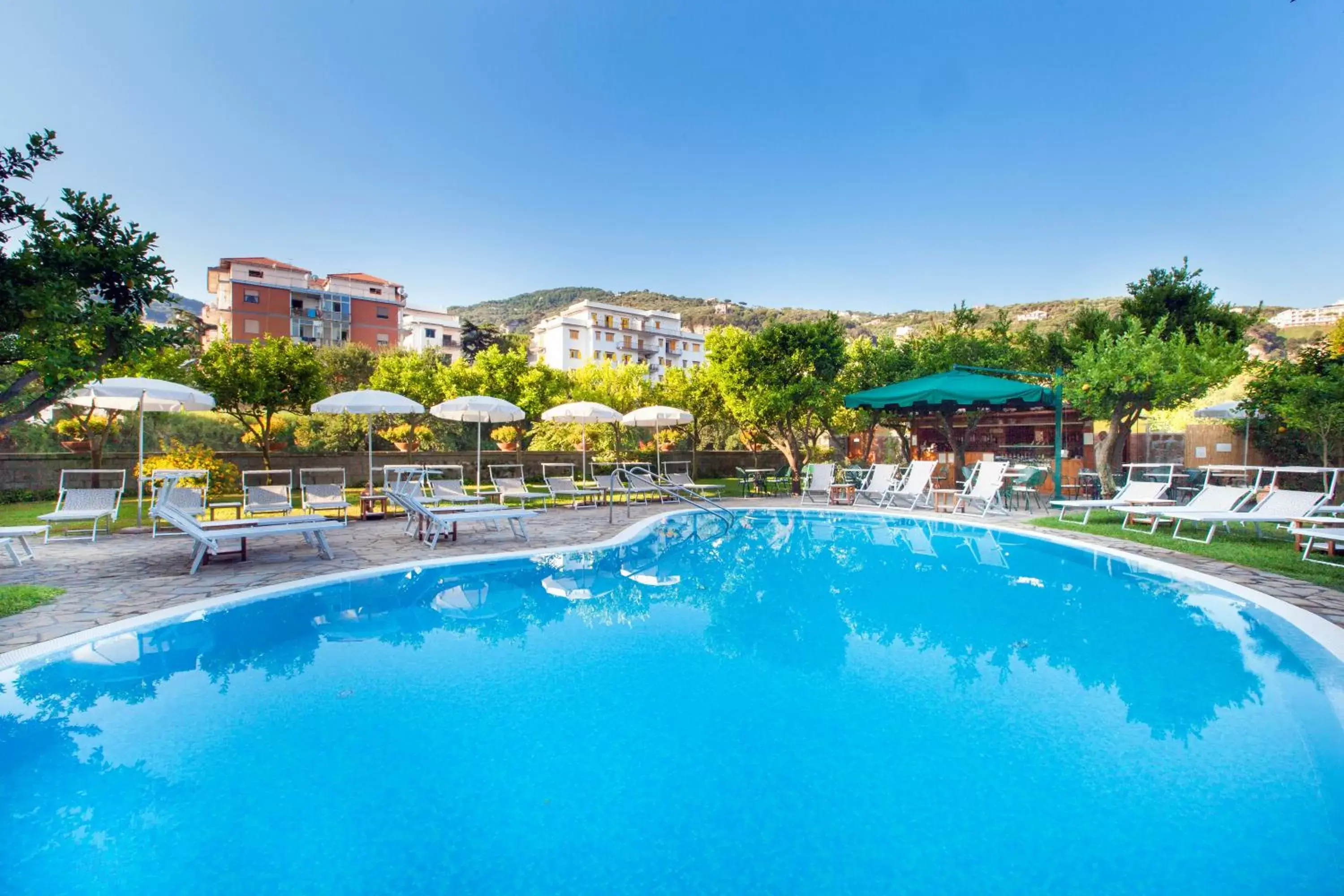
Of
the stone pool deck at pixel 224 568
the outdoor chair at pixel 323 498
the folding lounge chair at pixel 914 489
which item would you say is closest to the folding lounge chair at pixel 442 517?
the stone pool deck at pixel 224 568

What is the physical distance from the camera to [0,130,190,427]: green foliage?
15.4 ft

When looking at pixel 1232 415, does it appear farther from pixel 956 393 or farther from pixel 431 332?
pixel 431 332

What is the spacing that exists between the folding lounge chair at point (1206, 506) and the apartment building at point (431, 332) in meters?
58.0

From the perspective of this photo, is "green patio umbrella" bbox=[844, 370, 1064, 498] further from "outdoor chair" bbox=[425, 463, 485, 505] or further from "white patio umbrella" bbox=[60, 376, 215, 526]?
"white patio umbrella" bbox=[60, 376, 215, 526]

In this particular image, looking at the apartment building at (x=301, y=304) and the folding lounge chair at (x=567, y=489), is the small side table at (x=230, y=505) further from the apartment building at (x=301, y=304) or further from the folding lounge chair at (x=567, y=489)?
the apartment building at (x=301, y=304)

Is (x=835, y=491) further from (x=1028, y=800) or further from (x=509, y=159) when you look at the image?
(x=509, y=159)

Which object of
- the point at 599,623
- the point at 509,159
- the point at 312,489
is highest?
the point at 509,159

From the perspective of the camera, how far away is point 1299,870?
212 cm

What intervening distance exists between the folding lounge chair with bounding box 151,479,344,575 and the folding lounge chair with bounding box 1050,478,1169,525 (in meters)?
10.4

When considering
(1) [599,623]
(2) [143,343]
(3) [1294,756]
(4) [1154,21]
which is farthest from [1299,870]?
(4) [1154,21]

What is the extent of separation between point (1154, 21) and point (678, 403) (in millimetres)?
13120

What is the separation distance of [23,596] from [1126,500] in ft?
44.7

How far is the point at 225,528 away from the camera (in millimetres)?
7180

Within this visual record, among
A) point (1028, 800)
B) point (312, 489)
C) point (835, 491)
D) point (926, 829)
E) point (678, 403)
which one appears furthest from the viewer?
point (678, 403)
